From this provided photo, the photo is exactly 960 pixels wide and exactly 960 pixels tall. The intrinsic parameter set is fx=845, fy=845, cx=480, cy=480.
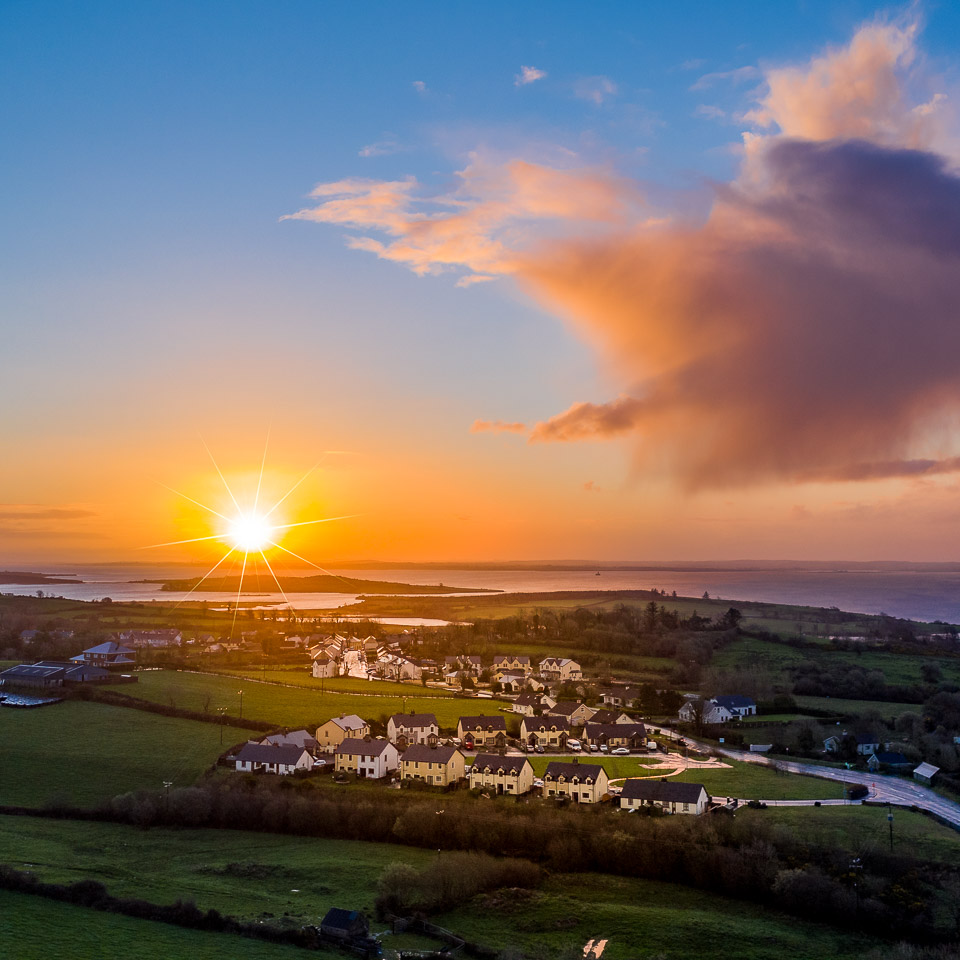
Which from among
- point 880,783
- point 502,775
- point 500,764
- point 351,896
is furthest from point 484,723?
point 351,896

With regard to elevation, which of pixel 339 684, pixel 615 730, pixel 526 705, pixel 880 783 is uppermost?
pixel 615 730

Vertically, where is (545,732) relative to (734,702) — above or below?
below

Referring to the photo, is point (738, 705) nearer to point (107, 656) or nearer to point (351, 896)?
point (351, 896)

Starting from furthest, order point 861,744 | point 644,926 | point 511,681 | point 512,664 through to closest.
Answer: point 512,664 < point 511,681 < point 861,744 < point 644,926

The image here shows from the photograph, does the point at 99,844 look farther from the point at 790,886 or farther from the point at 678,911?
the point at 790,886

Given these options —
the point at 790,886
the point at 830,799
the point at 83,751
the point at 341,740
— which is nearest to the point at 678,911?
the point at 790,886

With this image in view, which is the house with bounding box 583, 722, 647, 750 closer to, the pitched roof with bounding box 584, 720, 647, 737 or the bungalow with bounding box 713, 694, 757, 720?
the pitched roof with bounding box 584, 720, 647, 737

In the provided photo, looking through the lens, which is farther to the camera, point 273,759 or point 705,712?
point 705,712
